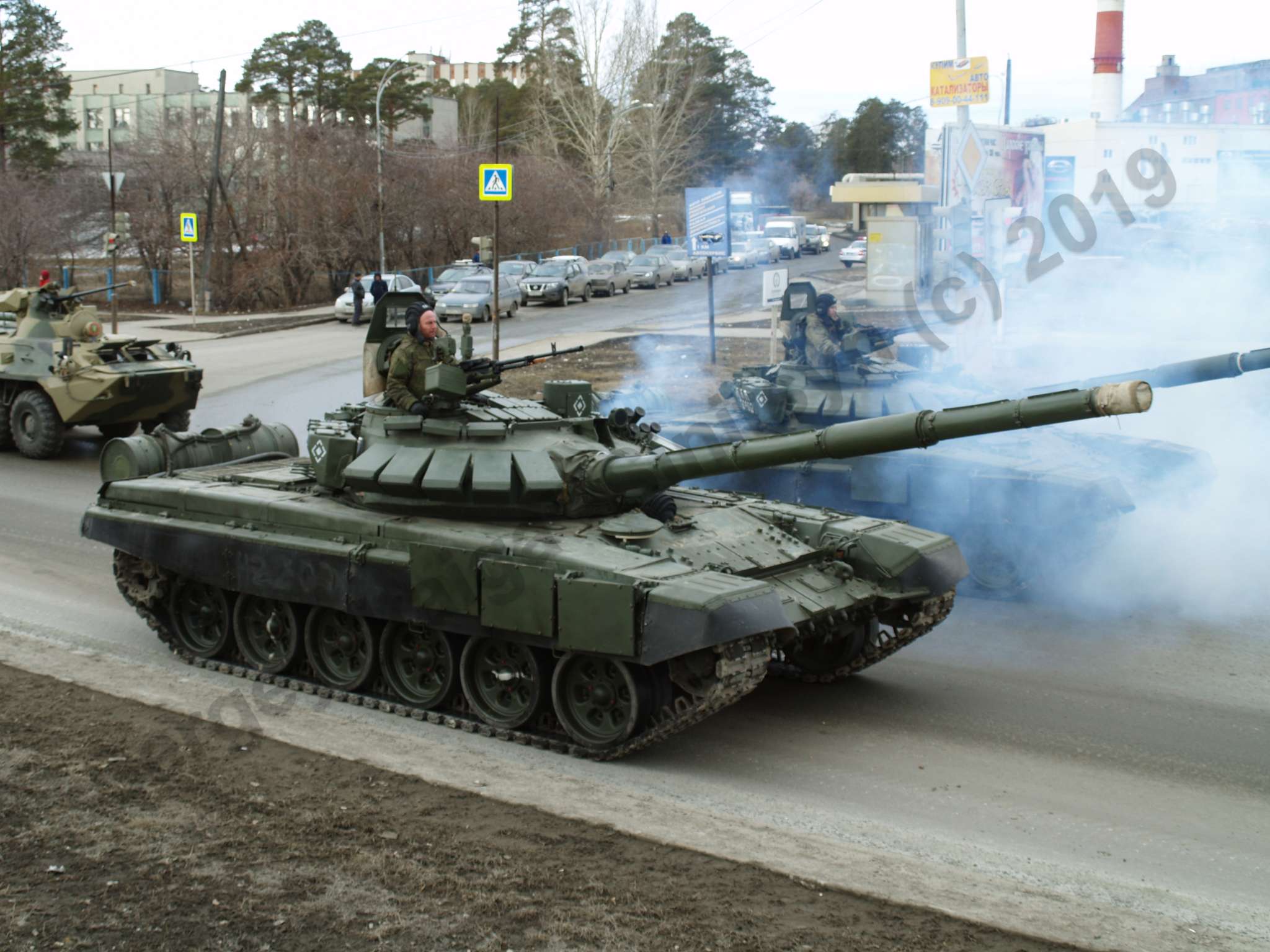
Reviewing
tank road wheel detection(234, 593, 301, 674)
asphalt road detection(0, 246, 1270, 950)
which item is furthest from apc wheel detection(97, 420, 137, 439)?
tank road wheel detection(234, 593, 301, 674)

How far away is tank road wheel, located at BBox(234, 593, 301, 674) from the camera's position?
32.2 ft

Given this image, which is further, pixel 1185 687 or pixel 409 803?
pixel 1185 687

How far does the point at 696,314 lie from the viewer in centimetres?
3294

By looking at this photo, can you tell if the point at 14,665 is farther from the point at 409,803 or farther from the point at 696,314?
the point at 696,314

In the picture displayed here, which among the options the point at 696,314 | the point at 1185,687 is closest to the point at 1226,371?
the point at 1185,687

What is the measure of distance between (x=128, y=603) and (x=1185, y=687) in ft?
26.0

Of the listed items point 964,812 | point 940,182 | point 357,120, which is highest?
point 357,120

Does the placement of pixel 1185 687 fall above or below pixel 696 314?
below

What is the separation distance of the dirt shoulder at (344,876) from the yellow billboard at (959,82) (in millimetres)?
14406

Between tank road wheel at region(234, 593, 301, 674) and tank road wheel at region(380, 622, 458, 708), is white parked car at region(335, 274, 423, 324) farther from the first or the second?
tank road wheel at region(380, 622, 458, 708)

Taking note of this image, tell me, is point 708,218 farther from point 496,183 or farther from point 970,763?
point 970,763

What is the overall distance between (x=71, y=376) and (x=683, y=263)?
27.3 metres

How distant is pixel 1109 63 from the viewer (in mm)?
14117

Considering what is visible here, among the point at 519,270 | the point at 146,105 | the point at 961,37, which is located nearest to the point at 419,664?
the point at 961,37
